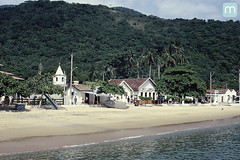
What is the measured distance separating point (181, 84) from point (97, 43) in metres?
101

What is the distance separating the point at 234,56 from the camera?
125375 mm

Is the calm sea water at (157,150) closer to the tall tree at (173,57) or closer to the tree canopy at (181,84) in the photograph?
the tree canopy at (181,84)

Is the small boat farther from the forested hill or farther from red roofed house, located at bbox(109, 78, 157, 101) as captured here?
the forested hill

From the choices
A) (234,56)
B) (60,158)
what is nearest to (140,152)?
(60,158)

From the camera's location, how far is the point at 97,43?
6142 inches

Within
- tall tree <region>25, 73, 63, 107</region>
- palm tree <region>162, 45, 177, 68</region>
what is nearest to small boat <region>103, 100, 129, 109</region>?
tall tree <region>25, 73, 63, 107</region>

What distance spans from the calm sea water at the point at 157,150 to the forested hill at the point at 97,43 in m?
72.5

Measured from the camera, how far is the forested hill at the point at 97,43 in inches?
4483

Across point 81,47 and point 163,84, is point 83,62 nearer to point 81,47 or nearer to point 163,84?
point 81,47

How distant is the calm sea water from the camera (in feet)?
58.1

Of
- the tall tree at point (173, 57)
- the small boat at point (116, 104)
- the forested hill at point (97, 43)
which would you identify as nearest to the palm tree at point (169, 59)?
the tall tree at point (173, 57)

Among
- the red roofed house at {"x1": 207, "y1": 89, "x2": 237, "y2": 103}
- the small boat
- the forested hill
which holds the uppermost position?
the forested hill

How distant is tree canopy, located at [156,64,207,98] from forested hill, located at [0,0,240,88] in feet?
127

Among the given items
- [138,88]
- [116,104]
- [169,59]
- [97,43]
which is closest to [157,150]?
[116,104]
